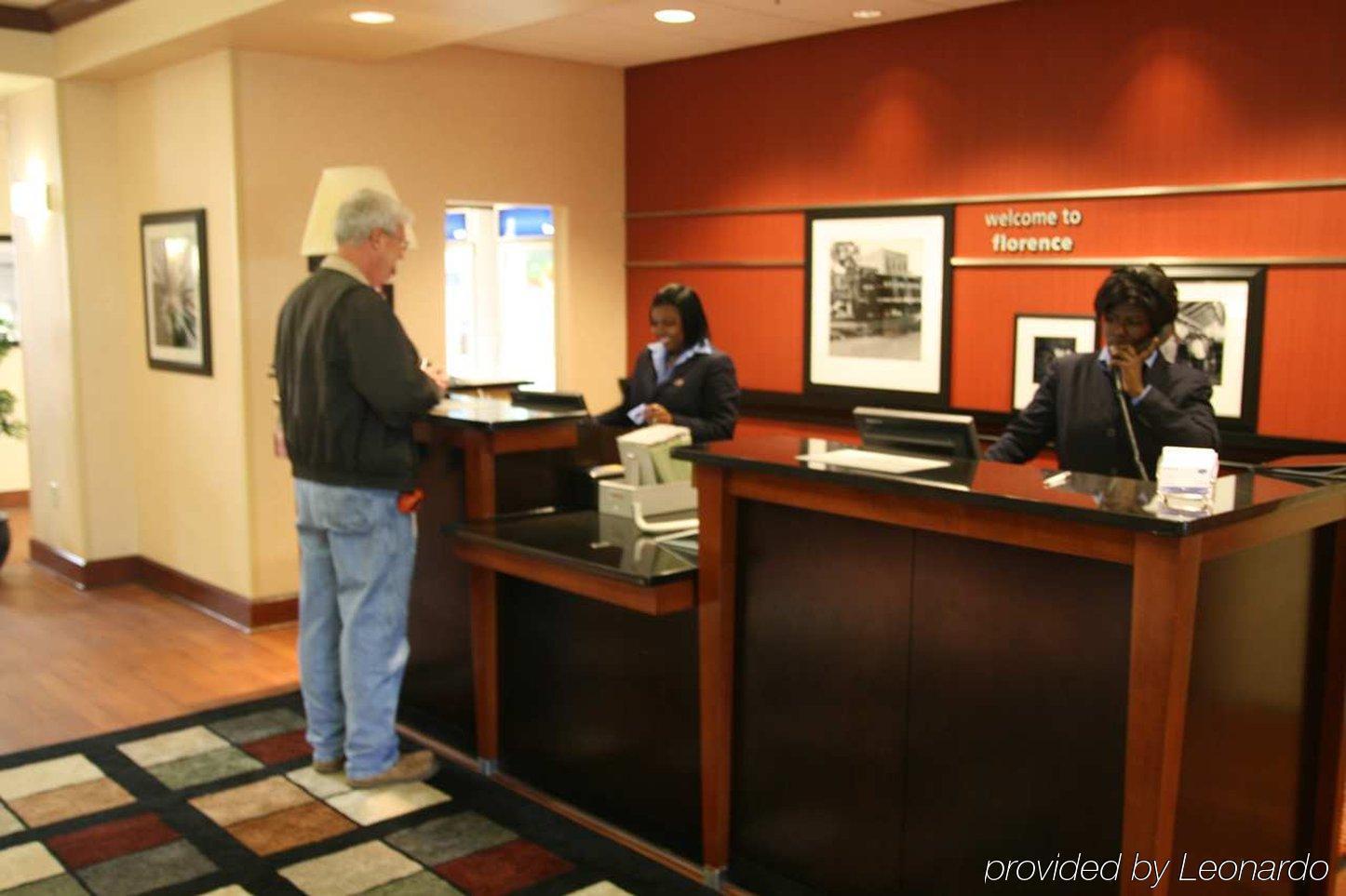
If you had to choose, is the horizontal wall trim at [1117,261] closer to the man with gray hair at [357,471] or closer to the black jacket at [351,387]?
the man with gray hair at [357,471]

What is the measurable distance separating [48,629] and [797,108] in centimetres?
434

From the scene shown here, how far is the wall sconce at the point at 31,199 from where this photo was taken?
6561 millimetres

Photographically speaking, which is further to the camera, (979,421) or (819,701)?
(979,421)

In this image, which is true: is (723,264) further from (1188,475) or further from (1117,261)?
(1188,475)

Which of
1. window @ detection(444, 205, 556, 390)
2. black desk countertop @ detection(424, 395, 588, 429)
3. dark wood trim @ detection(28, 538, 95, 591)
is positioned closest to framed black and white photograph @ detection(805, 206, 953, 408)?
window @ detection(444, 205, 556, 390)

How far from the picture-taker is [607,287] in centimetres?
730

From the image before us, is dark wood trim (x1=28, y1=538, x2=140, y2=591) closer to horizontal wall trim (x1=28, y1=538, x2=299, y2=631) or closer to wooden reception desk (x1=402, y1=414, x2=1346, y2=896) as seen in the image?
horizontal wall trim (x1=28, y1=538, x2=299, y2=631)

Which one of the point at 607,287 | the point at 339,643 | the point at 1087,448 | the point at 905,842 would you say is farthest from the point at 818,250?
the point at 905,842

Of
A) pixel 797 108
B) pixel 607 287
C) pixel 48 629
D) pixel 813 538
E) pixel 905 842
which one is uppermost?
pixel 797 108

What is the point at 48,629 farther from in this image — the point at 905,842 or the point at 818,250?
the point at 905,842

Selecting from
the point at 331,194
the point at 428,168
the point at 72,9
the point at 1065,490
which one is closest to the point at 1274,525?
the point at 1065,490

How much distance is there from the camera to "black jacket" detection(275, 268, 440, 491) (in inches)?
145

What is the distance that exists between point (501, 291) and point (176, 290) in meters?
2.48

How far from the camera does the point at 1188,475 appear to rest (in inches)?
97.3
